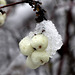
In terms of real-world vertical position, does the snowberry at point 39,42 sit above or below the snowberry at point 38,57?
above

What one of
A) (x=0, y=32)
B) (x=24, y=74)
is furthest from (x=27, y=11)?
(x=24, y=74)

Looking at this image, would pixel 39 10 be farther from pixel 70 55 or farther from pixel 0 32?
pixel 0 32

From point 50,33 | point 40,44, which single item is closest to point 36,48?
point 40,44

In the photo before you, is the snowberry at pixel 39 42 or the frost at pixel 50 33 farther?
the frost at pixel 50 33

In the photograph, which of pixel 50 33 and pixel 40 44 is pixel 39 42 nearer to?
pixel 40 44

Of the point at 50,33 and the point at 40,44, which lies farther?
the point at 50,33

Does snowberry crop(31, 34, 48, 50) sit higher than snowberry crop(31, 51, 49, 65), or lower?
higher

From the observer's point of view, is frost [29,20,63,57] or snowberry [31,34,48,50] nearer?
snowberry [31,34,48,50]

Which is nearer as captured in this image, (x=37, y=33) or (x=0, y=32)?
(x=37, y=33)

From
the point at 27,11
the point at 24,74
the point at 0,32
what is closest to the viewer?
the point at 24,74

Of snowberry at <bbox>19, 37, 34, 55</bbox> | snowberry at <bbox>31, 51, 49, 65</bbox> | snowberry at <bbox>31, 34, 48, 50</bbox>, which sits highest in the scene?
snowberry at <bbox>31, 34, 48, 50</bbox>

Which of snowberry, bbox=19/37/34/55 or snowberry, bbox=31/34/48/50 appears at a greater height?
snowberry, bbox=31/34/48/50
